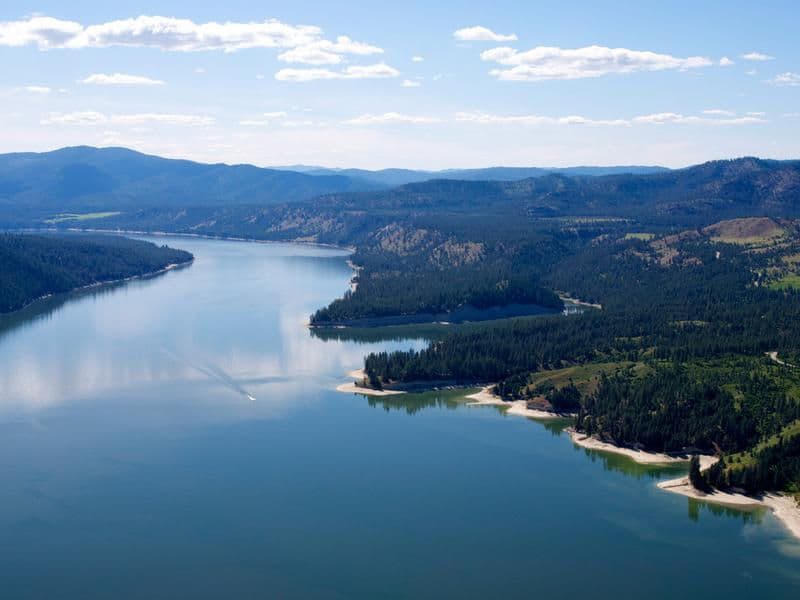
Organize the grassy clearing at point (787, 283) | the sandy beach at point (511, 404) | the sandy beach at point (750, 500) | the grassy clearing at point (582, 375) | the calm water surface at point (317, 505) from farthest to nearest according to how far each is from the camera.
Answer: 1. the grassy clearing at point (787, 283)
2. the grassy clearing at point (582, 375)
3. the sandy beach at point (511, 404)
4. the sandy beach at point (750, 500)
5. the calm water surface at point (317, 505)

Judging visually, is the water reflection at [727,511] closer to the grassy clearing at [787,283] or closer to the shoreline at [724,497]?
the shoreline at [724,497]

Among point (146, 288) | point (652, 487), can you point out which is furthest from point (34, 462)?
point (146, 288)

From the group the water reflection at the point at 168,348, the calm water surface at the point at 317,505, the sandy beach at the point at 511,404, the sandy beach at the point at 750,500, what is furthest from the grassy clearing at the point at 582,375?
the sandy beach at the point at 750,500

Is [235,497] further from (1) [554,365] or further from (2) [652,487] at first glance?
(1) [554,365]

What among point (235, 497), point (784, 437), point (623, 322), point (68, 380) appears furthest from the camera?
point (623, 322)

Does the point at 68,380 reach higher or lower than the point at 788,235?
lower

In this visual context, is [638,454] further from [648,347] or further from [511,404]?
[648,347]
